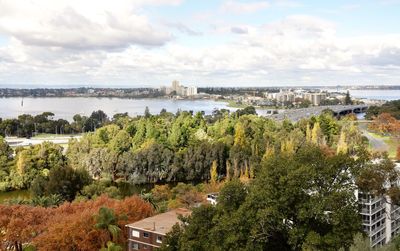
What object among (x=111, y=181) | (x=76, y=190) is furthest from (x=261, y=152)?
(x=76, y=190)

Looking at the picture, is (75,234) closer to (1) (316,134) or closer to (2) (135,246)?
(2) (135,246)

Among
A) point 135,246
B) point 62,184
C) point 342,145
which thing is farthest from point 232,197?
point 342,145

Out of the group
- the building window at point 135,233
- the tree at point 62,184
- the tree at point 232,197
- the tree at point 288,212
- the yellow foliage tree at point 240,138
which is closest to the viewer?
the tree at point 288,212

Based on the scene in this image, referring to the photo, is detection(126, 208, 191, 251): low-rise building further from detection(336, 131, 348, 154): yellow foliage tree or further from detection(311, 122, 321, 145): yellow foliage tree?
detection(311, 122, 321, 145): yellow foliage tree

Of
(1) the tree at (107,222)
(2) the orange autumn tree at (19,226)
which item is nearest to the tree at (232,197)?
(1) the tree at (107,222)

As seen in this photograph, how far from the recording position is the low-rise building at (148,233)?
16984 millimetres

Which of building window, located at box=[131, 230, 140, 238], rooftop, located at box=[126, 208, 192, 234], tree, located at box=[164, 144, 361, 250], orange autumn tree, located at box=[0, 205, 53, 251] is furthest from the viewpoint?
orange autumn tree, located at box=[0, 205, 53, 251]

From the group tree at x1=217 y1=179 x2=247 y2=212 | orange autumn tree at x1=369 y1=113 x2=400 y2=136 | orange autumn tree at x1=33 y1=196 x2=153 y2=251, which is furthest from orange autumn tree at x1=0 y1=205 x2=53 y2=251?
orange autumn tree at x1=369 y1=113 x2=400 y2=136

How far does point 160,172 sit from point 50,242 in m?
22.4

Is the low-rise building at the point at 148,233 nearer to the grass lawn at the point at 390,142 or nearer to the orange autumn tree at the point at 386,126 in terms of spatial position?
the grass lawn at the point at 390,142

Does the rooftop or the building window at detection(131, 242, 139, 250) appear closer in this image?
the rooftop

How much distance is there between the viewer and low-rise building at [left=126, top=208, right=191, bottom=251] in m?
17.0

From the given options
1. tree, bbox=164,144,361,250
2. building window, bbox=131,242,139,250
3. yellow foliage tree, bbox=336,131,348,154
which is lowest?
building window, bbox=131,242,139,250

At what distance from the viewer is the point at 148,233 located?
17.2 m
